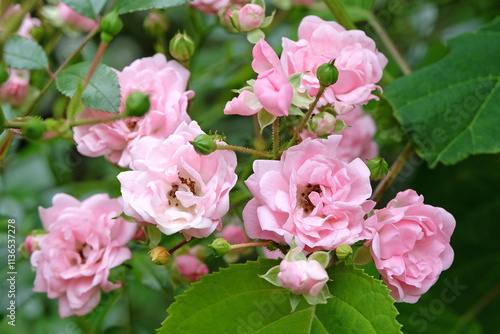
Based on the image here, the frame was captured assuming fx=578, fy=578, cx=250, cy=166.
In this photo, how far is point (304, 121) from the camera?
65 centimetres

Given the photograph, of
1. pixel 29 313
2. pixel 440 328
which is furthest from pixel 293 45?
pixel 29 313

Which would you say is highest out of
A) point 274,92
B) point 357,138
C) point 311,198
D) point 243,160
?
point 274,92

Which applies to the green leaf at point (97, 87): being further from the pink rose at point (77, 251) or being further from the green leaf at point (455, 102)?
the green leaf at point (455, 102)

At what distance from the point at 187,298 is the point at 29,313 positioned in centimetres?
76

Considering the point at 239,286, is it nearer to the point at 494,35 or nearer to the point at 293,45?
→ the point at 293,45

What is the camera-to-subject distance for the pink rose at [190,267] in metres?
0.86

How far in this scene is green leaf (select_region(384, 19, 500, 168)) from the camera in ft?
2.86

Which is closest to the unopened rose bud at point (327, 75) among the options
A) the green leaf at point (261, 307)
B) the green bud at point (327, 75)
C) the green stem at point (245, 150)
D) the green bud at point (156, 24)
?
the green bud at point (327, 75)

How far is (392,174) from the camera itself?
0.86m

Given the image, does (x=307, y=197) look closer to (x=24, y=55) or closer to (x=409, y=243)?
(x=409, y=243)

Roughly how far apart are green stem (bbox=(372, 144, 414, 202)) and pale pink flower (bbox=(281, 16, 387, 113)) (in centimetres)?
16

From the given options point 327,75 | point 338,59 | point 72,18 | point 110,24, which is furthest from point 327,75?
point 72,18

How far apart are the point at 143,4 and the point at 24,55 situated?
0.61 ft

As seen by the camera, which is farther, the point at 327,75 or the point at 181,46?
the point at 181,46
